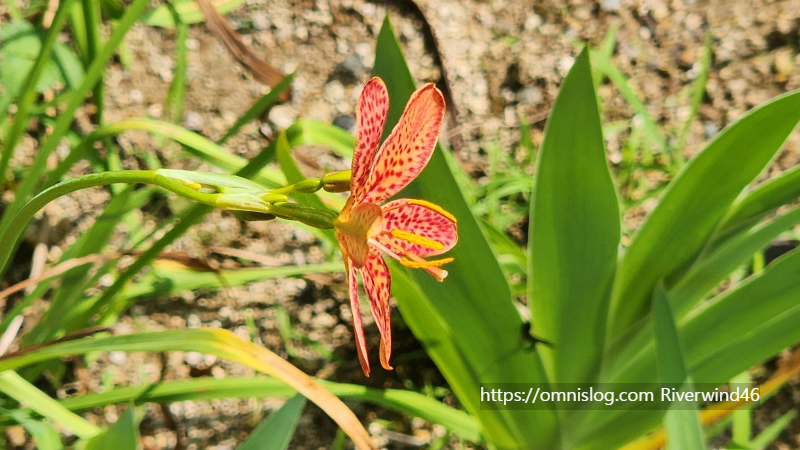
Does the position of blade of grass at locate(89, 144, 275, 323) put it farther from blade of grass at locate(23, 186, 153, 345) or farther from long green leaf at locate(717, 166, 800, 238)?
long green leaf at locate(717, 166, 800, 238)

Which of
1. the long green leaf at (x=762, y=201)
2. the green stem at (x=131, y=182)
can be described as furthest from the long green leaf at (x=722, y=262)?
the green stem at (x=131, y=182)

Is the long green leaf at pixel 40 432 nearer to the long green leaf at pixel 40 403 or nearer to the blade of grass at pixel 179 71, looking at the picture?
the long green leaf at pixel 40 403

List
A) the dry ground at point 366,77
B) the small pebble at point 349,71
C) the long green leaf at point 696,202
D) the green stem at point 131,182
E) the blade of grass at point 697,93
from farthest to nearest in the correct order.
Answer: the small pebble at point 349,71, the blade of grass at point 697,93, the dry ground at point 366,77, the long green leaf at point 696,202, the green stem at point 131,182

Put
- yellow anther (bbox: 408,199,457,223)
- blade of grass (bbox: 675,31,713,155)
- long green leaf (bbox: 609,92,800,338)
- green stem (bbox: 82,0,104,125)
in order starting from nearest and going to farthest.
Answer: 1. yellow anther (bbox: 408,199,457,223)
2. long green leaf (bbox: 609,92,800,338)
3. green stem (bbox: 82,0,104,125)
4. blade of grass (bbox: 675,31,713,155)

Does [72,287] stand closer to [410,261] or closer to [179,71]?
[179,71]

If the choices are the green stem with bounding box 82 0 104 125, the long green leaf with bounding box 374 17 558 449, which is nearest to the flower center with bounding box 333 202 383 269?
the long green leaf with bounding box 374 17 558 449

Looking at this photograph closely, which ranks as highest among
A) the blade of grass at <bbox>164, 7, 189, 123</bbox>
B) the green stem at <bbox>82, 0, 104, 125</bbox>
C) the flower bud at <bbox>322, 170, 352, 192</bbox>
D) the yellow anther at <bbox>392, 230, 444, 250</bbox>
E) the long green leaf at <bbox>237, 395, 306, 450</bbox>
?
the blade of grass at <bbox>164, 7, 189, 123</bbox>

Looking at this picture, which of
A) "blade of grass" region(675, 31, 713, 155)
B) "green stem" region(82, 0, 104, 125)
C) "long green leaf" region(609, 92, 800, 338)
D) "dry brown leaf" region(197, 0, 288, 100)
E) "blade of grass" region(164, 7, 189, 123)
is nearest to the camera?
"long green leaf" region(609, 92, 800, 338)

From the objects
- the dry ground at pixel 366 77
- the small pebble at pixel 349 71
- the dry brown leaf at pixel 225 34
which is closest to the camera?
the dry brown leaf at pixel 225 34
